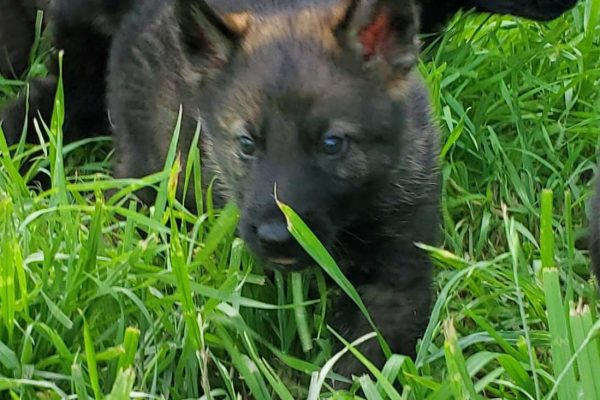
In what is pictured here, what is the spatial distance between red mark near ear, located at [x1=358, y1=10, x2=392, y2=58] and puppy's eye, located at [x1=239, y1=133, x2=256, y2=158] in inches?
13.7

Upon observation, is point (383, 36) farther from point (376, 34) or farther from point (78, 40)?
point (78, 40)

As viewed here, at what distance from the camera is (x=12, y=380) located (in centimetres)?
252

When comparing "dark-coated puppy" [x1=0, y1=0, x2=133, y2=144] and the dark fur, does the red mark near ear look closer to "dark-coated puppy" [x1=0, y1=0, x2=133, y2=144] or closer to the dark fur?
the dark fur

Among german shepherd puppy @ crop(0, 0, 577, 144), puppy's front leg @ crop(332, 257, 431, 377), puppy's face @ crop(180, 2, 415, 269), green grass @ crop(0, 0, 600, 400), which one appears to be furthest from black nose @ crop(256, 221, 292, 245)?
german shepherd puppy @ crop(0, 0, 577, 144)

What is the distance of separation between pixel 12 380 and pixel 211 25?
3.18ft

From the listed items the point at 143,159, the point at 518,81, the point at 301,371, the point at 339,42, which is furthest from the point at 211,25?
the point at 518,81

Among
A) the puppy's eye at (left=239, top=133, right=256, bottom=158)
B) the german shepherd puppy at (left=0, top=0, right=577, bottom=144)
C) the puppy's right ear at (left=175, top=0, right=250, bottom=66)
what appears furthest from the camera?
the german shepherd puppy at (left=0, top=0, right=577, bottom=144)

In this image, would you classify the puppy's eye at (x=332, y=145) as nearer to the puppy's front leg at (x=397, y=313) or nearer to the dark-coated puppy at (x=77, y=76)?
the puppy's front leg at (x=397, y=313)

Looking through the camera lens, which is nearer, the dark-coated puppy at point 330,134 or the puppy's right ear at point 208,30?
the dark-coated puppy at point 330,134

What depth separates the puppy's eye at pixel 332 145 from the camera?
2705mm

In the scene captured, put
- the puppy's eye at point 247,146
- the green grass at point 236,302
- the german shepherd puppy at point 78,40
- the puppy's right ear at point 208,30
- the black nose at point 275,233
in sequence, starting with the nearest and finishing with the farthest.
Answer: the green grass at point 236,302 < the black nose at point 275,233 < the puppy's eye at point 247,146 < the puppy's right ear at point 208,30 < the german shepherd puppy at point 78,40

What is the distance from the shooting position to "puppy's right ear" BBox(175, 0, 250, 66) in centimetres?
290

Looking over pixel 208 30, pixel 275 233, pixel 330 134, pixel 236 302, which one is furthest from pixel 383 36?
pixel 236 302

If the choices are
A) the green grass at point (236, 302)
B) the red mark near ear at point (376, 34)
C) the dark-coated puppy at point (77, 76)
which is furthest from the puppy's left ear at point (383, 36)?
the dark-coated puppy at point (77, 76)
